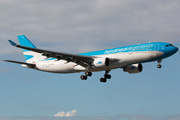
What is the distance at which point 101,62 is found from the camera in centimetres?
3772

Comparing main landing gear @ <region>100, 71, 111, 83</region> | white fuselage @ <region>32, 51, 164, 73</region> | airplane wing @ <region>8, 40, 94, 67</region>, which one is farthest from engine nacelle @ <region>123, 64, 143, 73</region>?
airplane wing @ <region>8, 40, 94, 67</region>

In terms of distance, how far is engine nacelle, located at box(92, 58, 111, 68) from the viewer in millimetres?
37656

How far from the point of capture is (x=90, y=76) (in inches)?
1683

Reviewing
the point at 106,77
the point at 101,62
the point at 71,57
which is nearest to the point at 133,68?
the point at 106,77

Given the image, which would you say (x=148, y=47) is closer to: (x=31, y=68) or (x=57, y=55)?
(x=57, y=55)

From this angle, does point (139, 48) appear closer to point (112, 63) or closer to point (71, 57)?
point (112, 63)

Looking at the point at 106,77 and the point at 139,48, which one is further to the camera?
the point at 106,77

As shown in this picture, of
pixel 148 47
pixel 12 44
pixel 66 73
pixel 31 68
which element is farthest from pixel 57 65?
pixel 148 47

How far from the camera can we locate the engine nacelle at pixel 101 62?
3766cm

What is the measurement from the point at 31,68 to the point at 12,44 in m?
17.2

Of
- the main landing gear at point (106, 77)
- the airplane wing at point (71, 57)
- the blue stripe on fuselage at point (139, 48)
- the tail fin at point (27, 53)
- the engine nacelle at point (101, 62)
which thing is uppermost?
the tail fin at point (27, 53)

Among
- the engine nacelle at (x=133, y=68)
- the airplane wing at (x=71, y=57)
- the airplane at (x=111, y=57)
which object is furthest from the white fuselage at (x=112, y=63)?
the engine nacelle at (x=133, y=68)

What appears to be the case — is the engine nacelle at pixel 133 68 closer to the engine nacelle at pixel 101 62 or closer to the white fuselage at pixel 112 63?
the white fuselage at pixel 112 63

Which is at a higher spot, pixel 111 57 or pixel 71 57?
pixel 111 57
